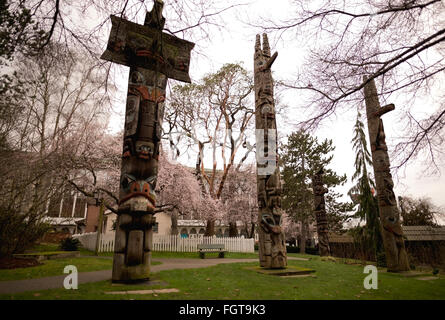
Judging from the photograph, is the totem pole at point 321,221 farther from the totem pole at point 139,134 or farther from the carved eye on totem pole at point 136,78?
the carved eye on totem pole at point 136,78

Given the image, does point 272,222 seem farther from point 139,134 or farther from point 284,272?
point 139,134

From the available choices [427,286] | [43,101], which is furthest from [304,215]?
[43,101]

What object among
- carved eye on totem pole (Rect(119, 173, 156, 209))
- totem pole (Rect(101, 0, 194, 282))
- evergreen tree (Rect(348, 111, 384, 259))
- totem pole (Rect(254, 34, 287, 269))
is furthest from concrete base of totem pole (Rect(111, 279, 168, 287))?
evergreen tree (Rect(348, 111, 384, 259))

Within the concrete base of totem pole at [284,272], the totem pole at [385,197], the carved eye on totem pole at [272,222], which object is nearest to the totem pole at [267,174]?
the carved eye on totem pole at [272,222]

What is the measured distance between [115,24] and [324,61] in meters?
5.09

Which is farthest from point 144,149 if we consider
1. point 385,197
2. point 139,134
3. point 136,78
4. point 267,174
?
point 385,197

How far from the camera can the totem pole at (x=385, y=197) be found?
9.00 m

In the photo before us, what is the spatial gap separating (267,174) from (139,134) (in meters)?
4.45

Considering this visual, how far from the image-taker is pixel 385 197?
9391 millimetres

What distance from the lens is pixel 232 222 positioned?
29.2m

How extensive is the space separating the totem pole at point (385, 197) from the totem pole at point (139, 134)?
21.9 ft

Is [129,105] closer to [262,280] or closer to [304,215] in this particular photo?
[262,280]

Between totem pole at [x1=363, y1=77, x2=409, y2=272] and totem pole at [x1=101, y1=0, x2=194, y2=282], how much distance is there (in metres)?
6.69

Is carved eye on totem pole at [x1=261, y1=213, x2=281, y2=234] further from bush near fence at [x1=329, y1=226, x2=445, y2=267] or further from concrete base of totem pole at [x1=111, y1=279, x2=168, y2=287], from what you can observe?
bush near fence at [x1=329, y1=226, x2=445, y2=267]
